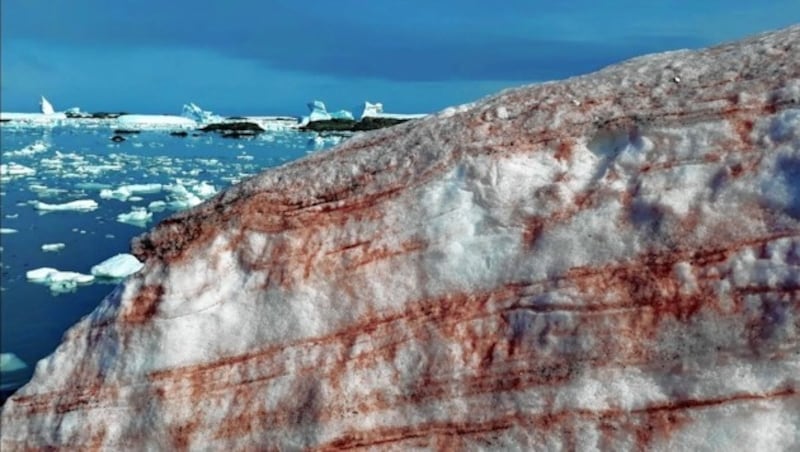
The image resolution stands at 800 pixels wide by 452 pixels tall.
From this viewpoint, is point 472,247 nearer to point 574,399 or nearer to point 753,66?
point 574,399

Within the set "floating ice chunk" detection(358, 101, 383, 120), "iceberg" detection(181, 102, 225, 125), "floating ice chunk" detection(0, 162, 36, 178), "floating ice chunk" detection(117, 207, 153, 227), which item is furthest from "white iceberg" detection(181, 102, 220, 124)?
"floating ice chunk" detection(117, 207, 153, 227)

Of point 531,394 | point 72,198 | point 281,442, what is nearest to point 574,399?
point 531,394

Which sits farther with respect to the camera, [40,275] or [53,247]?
[53,247]

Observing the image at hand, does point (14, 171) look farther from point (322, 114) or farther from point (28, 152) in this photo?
point (322, 114)

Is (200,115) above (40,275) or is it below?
above

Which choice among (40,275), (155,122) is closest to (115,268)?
(40,275)

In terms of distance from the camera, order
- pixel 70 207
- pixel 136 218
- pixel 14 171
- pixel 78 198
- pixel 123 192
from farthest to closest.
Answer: pixel 14 171 < pixel 78 198 < pixel 123 192 < pixel 70 207 < pixel 136 218
